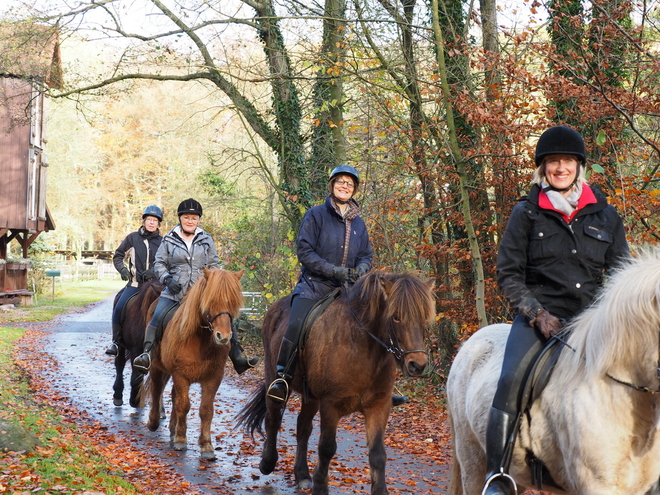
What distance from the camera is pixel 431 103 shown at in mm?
12633

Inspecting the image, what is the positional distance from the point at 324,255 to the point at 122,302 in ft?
19.3

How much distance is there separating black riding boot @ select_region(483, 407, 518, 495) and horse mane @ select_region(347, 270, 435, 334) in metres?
2.09

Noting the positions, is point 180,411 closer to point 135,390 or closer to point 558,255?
point 135,390

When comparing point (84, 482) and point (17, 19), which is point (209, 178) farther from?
point (84, 482)

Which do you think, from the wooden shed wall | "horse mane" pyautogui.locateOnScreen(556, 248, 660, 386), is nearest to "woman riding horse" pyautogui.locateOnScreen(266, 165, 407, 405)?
"horse mane" pyautogui.locateOnScreen(556, 248, 660, 386)

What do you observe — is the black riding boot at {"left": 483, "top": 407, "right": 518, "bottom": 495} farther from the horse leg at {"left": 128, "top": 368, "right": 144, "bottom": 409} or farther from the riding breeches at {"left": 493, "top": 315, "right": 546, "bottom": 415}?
the horse leg at {"left": 128, "top": 368, "right": 144, "bottom": 409}

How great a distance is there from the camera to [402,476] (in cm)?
768

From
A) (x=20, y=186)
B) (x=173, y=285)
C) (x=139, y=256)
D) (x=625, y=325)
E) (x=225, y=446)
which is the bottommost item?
(x=225, y=446)

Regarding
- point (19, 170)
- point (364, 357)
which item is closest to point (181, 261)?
point (364, 357)

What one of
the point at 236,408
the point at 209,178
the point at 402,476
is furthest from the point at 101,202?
the point at 402,476

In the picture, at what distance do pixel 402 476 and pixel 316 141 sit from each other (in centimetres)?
1024

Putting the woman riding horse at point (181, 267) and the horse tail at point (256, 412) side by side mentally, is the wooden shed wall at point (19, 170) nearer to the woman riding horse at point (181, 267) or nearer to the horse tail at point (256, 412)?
the woman riding horse at point (181, 267)

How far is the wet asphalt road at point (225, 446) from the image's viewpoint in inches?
285

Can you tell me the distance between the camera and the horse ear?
628 cm
